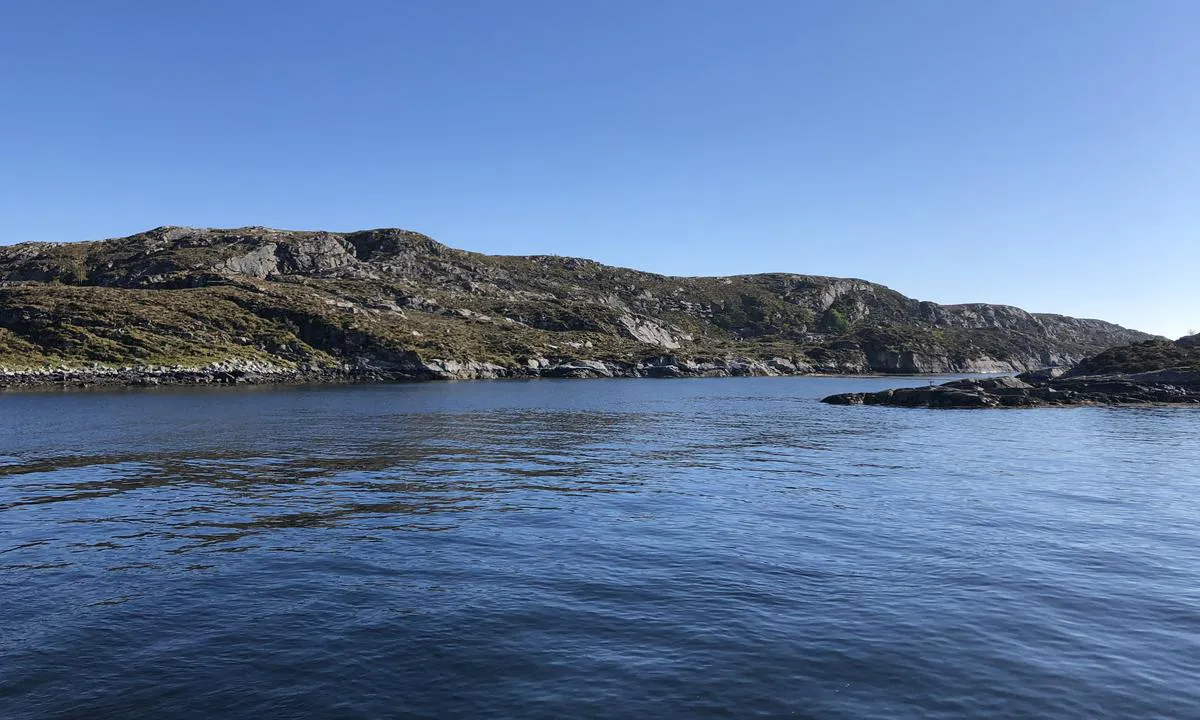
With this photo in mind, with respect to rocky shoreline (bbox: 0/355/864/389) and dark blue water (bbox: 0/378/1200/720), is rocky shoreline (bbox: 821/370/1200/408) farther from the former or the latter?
rocky shoreline (bbox: 0/355/864/389)

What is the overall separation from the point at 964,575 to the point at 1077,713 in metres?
7.97

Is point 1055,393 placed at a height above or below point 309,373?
above

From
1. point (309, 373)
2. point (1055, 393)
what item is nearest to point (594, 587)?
point (1055, 393)

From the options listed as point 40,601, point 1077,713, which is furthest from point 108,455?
point 1077,713

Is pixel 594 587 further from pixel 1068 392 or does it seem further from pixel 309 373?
pixel 309 373

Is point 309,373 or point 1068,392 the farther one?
point 309,373

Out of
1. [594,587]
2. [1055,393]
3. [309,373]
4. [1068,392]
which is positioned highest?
[1068,392]

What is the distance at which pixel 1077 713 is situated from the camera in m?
11.7

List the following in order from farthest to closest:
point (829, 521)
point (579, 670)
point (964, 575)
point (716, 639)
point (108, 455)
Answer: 1. point (108, 455)
2. point (829, 521)
3. point (964, 575)
4. point (716, 639)
5. point (579, 670)

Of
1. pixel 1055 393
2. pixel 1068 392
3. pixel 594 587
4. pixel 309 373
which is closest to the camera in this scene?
pixel 594 587

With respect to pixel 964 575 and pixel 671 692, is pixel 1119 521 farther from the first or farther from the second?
pixel 671 692

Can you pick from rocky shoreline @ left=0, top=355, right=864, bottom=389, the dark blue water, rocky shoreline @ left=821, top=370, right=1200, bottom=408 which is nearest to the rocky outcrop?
rocky shoreline @ left=821, top=370, right=1200, bottom=408

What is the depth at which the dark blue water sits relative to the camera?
1240 cm

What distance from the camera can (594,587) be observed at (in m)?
18.2
